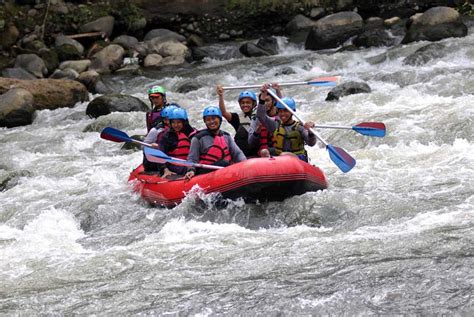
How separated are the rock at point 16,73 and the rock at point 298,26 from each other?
6217 mm

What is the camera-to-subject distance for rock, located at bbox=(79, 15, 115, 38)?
62.1ft

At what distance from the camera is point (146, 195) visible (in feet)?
24.4

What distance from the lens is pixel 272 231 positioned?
20.2 feet

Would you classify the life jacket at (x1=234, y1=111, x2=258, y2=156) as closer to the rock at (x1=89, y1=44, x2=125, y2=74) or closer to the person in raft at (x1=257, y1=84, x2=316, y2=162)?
the person in raft at (x1=257, y1=84, x2=316, y2=162)

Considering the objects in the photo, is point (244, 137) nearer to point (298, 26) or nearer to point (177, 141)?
point (177, 141)

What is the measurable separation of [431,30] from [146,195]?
8.91 meters

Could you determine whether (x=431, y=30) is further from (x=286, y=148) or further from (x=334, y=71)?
(x=286, y=148)

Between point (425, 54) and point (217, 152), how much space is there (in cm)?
697

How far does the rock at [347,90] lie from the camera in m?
11.3

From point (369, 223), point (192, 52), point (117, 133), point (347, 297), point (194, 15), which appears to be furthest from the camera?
point (194, 15)

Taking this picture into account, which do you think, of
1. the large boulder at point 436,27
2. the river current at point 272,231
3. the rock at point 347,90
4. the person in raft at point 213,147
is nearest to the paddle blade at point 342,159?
the river current at point 272,231

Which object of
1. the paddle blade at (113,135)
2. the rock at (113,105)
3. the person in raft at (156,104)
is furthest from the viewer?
the rock at (113,105)

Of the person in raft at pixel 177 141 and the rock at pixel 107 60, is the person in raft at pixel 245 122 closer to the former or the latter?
the person in raft at pixel 177 141

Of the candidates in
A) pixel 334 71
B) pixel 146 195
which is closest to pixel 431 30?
pixel 334 71
